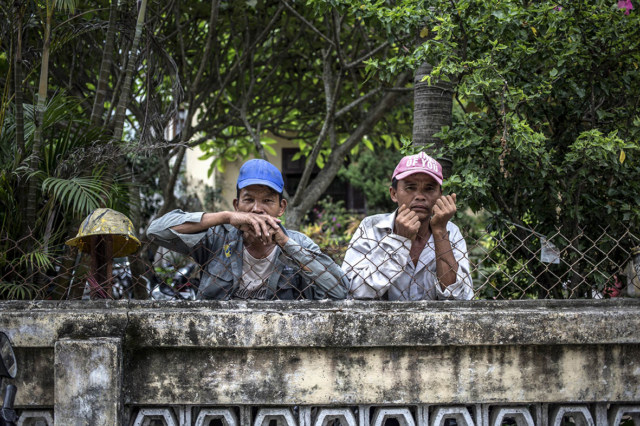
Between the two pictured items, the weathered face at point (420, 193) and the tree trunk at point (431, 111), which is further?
the tree trunk at point (431, 111)

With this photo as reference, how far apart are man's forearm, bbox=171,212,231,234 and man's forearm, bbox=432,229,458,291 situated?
1033mm

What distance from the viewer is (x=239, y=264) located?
303cm

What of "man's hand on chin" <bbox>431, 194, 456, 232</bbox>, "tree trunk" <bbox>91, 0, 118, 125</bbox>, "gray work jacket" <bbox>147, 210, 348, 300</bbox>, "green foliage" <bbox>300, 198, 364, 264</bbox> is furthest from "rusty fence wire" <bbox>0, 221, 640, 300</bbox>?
"green foliage" <bbox>300, 198, 364, 264</bbox>

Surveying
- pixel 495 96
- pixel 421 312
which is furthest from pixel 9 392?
pixel 495 96

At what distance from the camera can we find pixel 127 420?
2441mm

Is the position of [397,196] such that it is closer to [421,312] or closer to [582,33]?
[421,312]

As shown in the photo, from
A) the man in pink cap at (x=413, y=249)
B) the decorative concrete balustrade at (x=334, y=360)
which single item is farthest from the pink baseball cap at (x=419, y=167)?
the decorative concrete balustrade at (x=334, y=360)

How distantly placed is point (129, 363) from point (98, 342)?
17 centimetres

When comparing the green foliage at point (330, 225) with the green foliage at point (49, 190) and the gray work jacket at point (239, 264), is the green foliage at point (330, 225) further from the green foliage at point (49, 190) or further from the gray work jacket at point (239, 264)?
the gray work jacket at point (239, 264)

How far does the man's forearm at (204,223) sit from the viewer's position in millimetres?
2836

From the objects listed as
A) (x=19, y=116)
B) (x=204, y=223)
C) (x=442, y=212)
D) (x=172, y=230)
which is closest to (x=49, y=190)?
(x=19, y=116)

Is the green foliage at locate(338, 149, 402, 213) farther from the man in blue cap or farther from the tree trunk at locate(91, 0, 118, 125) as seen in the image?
the man in blue cap

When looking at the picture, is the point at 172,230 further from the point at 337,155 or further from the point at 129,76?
the point at 337,155

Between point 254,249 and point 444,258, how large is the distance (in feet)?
3.22
